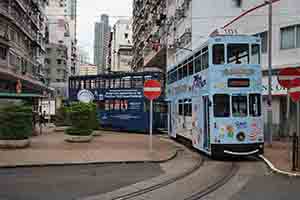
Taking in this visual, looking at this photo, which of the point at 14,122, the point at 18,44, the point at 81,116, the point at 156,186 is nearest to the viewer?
the point at 156,186

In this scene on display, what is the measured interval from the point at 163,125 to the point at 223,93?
18.2 metres

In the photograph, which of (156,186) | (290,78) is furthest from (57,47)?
(156,186)

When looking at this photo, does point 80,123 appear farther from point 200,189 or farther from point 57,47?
point 57,47

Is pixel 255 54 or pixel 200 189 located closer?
pixel 200 189

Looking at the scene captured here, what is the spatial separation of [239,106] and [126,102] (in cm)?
1793

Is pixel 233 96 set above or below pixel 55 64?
below

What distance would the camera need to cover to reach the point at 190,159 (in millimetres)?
17312

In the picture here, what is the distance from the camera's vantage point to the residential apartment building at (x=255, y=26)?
27.2m

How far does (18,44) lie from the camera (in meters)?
51.3

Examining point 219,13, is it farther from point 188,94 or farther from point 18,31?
point 18,31

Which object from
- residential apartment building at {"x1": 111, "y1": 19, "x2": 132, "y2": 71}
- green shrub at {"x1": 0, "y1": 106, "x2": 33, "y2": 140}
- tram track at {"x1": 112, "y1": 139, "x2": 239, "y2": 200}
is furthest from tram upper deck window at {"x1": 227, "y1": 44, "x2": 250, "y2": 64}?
residential apartment building at {"x1": 111, "y1": 19, "x2": 132, "y2": 71}

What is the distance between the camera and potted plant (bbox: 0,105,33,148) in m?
19.1

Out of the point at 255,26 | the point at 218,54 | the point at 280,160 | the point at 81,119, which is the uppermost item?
the point at 255,26

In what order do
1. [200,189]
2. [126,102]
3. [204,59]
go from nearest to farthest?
[200,189]
[204,59]
[126,102]
